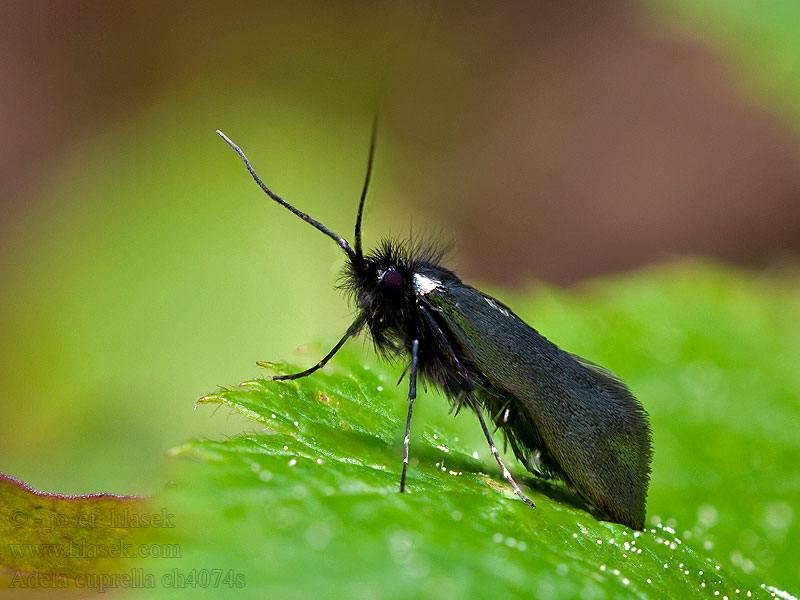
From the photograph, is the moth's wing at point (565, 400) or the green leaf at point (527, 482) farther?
the moth's wing at point (565, 400)

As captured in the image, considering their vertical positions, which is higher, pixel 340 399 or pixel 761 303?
pixel 761 303

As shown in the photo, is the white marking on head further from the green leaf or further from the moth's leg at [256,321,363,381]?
the green leaf

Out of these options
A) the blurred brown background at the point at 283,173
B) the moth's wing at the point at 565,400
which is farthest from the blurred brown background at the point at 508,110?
the moth's wing at the point at 565,400

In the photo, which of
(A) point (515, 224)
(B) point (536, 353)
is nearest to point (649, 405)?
(B) point (536, 353)

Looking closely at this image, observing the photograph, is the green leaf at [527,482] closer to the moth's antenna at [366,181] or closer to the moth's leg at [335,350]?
the moth's leg at [335,350]

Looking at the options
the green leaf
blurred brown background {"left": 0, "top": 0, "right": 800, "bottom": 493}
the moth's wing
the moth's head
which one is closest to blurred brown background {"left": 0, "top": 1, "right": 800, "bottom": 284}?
blurred brown background {"left": 0, "top": 0, "right": 800, "bottom": 493}

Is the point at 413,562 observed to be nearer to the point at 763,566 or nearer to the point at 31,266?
the point at 763,566

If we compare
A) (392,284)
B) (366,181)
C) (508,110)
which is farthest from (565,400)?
(508,110)
